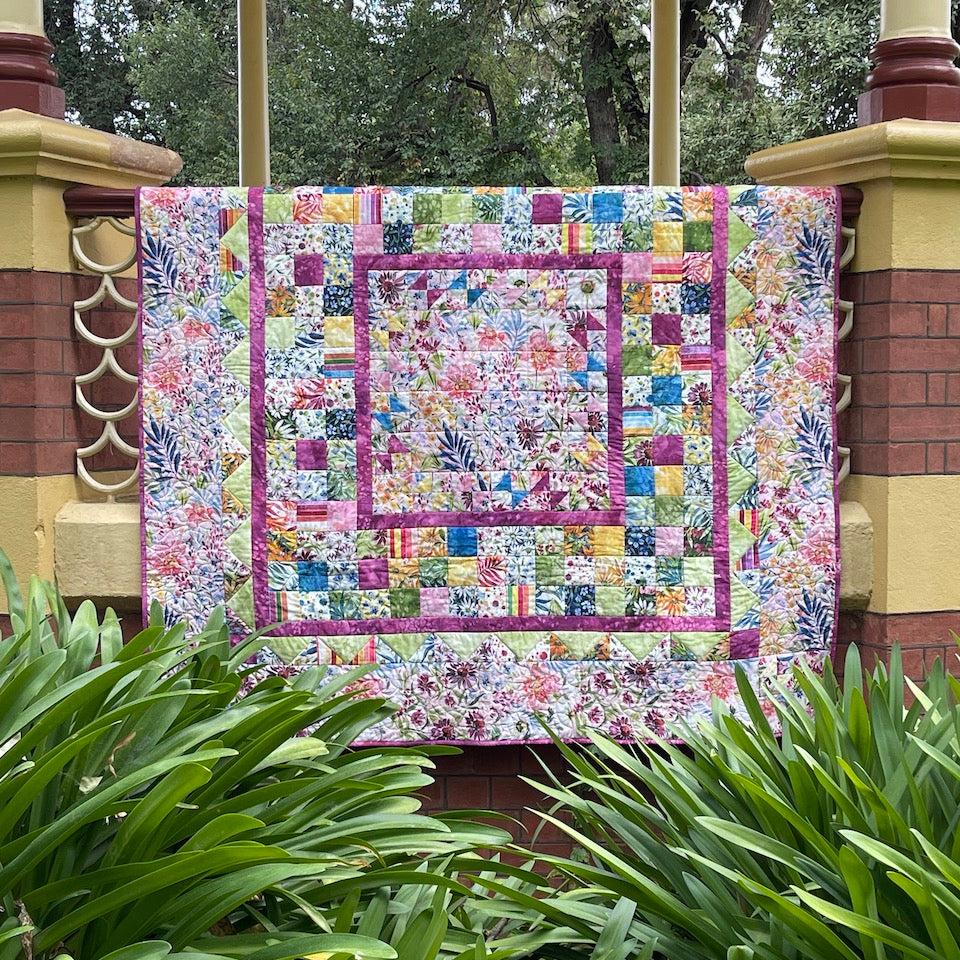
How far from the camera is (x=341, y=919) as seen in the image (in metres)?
2.01

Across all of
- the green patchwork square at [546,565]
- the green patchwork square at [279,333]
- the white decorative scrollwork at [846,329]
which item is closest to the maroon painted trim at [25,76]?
the green patchwork square at [279,333]

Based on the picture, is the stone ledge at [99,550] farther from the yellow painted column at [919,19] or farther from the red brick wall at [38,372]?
the yellow painted column at [919,19]

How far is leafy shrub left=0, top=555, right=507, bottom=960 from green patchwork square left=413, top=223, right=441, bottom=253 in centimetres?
147

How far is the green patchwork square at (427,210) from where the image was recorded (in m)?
3.61

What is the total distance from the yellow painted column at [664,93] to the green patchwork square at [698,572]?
2502mm

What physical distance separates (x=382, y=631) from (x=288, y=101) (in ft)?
44.1

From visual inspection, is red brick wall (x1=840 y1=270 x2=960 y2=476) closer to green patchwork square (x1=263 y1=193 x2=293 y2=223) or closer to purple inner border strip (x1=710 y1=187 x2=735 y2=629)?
purple inner border strip (x1=710 y1=187 x2=735 y2=629)

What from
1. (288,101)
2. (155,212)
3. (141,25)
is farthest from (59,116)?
(141,25)

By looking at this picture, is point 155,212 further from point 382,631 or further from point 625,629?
point 625,629

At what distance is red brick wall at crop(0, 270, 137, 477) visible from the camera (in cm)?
359

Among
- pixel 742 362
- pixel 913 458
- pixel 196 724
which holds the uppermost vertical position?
pixel 742 362

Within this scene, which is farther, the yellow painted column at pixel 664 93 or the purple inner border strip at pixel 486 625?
the yellow painted column at pixel 664 93

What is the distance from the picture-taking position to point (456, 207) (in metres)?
3.61

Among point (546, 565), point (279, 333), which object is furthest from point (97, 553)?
point (546, 565)
